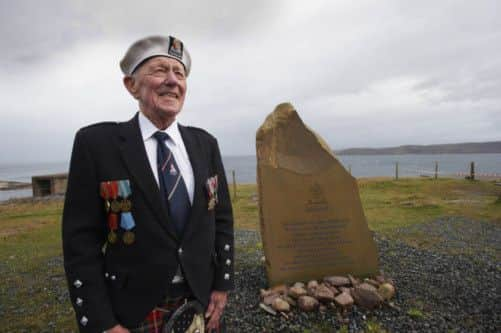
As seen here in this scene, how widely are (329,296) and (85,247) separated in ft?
10.8

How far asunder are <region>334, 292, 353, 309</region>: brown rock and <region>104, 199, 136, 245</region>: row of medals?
3.17m

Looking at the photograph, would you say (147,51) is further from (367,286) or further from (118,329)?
(367,286)

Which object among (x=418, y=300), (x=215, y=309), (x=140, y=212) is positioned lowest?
(x=418, y=300)

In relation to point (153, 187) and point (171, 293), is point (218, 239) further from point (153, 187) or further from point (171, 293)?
point (153, 187)

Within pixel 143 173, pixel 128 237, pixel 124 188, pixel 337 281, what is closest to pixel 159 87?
pixel 143 173

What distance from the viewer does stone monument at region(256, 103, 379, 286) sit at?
15.0 ft

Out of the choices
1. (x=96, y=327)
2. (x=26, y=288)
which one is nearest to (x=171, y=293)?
(x=96, y=327)

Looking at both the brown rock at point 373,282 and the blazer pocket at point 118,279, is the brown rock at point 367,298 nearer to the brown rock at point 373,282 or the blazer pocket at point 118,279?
the brown rock at point 373,282

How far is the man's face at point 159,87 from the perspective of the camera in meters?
1.83

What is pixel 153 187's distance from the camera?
1776 mm

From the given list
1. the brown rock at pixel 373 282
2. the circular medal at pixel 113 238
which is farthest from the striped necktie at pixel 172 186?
the brown rock at pixel 373 282

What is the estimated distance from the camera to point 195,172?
1998 mm

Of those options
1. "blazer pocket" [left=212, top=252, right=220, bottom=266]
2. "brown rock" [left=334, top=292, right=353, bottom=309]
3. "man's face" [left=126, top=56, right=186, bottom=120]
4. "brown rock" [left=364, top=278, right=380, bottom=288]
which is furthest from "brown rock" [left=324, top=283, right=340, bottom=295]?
"man's face" [left=126, top=56, right=186, bottom=120]

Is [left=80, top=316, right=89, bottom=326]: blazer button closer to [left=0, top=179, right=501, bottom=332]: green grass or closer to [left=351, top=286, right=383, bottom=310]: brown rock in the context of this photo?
[left=0, top=179, right=501, bottom=332]: green grass
